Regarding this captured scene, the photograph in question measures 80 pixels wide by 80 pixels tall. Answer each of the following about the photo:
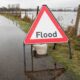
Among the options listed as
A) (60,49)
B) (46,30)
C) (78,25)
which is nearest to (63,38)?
(46,30)

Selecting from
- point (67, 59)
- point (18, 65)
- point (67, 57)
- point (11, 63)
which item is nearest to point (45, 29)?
point (18, 65)

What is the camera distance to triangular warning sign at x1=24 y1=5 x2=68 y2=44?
8727 mm

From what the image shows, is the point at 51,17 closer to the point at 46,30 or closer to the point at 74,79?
the point at 46,30

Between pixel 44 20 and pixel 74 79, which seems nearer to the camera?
pixel 74 79

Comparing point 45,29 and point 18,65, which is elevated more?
point 45,29

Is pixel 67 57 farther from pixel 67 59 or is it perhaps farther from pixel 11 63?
pixel 11 63

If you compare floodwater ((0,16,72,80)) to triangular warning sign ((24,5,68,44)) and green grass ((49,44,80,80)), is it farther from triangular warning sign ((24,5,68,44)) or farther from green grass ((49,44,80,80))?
triangular warning sign ((24,5,68,44))

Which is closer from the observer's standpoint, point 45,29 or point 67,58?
point 45,29

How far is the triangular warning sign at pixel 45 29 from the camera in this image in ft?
28.6

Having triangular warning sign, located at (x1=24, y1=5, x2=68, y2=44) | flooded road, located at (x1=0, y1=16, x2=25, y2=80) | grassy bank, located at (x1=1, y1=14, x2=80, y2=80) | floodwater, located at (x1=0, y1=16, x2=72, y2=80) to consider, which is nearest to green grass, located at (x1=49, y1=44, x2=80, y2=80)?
grassy bank, located at (x1=1, y1=14, x2=80, y2=80)

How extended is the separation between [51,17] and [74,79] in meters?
1.95

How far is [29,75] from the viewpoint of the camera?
309 inches

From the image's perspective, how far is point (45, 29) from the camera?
8867 millimetres

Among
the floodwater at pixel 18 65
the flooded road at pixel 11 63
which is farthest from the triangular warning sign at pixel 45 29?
the flooded road at pixel 11 63
